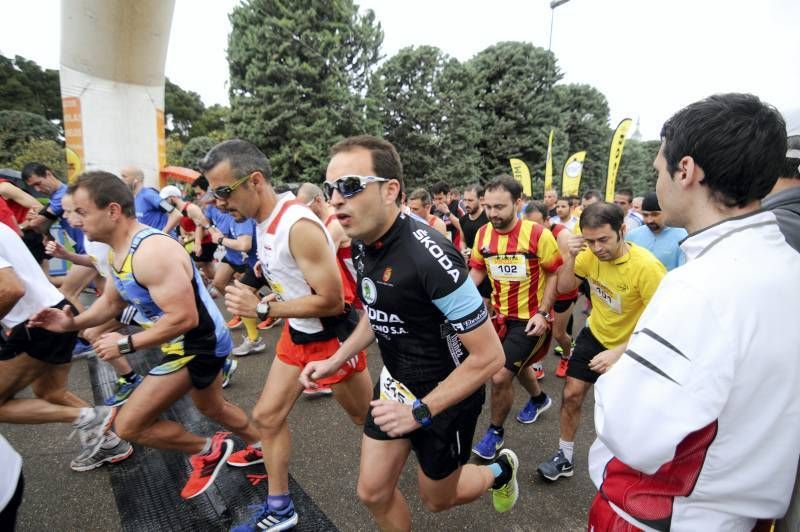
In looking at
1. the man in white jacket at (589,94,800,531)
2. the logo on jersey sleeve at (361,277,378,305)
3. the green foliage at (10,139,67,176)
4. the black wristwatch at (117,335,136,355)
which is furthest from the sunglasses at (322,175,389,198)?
the green foliage at (10,139,67,176)

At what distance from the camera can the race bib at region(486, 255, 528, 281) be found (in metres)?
3.68

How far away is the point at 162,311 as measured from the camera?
8.82ft

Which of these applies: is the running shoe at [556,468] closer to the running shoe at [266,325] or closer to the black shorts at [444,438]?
the black shorts at [444,438]

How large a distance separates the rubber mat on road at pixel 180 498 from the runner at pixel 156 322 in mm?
151

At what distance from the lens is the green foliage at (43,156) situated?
68.8ft

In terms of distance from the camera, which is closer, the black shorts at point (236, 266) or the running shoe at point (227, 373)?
the running shoe at point (227, 373)

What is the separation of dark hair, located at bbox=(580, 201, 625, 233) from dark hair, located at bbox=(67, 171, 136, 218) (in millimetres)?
3049

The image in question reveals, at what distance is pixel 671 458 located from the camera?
3.35 feet

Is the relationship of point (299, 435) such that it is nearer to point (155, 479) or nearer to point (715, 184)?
point (155, 479)

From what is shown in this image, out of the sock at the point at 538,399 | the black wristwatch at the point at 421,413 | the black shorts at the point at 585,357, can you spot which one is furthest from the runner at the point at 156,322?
the sock at the point at 538,399

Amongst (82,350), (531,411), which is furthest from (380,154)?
(82,350)

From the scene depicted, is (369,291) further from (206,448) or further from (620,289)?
(620,289)

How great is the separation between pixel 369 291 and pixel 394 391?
1.71 ft

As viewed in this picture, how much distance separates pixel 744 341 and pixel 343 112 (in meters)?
20.4
